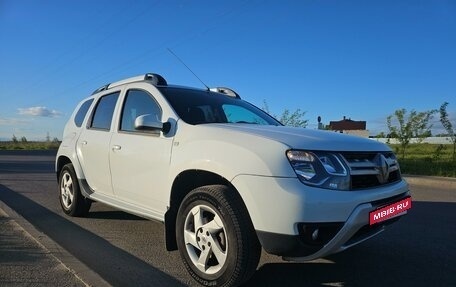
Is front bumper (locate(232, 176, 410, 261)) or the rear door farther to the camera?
the rear door

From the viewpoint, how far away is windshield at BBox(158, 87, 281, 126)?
4785mm

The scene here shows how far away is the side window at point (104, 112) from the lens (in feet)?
19.0

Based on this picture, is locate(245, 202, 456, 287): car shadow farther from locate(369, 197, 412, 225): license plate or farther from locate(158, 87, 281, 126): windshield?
locate(158, 87, 281, 126): windshield

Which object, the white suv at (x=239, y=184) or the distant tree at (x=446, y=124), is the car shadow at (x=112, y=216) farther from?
the distant tree at (x=446, y=124)

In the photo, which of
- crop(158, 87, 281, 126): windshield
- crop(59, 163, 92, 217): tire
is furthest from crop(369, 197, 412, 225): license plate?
crop(59, 163, 92, 217): tire

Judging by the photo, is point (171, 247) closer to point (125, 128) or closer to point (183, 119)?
point (183, 119)

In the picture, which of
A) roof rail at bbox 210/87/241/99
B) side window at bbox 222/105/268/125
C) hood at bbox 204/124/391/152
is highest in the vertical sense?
roof rail at bbox 210/87/241/99

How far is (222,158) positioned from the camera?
380cm

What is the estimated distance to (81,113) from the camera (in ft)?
22.2

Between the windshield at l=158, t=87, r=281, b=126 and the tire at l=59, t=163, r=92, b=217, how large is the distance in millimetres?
2261

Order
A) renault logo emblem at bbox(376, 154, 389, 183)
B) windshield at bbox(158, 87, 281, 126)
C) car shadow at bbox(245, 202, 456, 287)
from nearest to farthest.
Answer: renault logo emblem at bbox(376, 154, 389, 183) → car shadow at bbox(245, 202, 456, 287) → windshield at bbox(158, 87, 281, 126)

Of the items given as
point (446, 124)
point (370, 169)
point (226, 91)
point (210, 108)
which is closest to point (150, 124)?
point (210, 108)

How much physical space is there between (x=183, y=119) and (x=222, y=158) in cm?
91

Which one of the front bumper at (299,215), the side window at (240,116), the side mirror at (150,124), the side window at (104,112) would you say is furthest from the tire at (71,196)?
the front bumper at (299,215)
